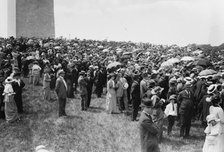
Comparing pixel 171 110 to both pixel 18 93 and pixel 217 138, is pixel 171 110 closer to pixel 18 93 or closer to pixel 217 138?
pixel 217 138

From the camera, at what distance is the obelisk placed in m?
39.2

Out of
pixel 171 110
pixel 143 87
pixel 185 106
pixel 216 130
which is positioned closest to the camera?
pixel 216 130

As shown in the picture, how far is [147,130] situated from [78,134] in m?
5.75

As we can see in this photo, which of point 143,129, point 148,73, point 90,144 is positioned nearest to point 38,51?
point 148,73

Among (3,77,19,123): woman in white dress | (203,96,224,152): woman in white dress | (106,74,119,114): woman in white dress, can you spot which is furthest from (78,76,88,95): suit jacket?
(203,96,224,152): woman in white dress

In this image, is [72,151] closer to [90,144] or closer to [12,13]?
[90,144]

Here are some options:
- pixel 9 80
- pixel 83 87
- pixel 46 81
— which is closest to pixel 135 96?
pixel 83 87

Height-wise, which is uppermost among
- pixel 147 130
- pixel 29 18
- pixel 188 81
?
pixel 29 18

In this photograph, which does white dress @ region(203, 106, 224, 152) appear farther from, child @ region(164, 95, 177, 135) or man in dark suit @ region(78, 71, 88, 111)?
man in dark suit @ region(78, 71, 88, 111)

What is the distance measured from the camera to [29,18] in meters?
39.5

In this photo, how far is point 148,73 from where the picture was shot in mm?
15781

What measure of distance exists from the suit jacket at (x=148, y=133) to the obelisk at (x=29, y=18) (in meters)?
33.0

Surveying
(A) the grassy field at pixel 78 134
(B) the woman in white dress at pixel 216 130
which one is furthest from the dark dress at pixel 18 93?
(B) the woman in white dress at pixel 216 130

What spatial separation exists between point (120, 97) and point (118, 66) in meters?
3.87
